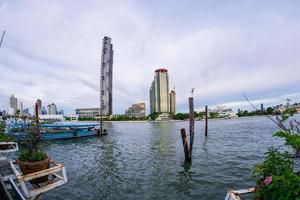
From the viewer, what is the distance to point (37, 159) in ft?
25.0

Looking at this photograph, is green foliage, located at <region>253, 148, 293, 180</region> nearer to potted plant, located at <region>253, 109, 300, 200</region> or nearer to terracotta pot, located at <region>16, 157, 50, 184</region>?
potted plant, located at <region>253, 109, 300, 200</region>

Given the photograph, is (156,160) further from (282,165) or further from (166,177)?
(282,165)

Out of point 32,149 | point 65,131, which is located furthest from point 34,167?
point 65,131

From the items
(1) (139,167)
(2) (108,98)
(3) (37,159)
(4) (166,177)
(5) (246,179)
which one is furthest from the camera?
(2) (108,98)

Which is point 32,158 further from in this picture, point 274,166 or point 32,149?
point 274,166

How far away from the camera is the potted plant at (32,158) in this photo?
7.19 m

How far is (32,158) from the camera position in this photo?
765cm

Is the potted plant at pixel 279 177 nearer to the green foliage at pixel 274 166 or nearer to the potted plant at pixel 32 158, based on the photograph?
the green foliage at pixel 274 166

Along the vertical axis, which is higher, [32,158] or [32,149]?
[32,149]

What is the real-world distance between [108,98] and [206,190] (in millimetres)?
187527

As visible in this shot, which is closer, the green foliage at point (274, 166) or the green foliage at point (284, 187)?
the green foliage at point (284, 187)

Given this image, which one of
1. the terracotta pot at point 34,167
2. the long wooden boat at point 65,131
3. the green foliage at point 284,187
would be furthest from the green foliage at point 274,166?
the long wooden boat at point 65,131

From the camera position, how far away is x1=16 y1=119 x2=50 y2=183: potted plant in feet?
23.6

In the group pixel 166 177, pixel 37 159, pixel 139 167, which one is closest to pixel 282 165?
pixel 37 159
